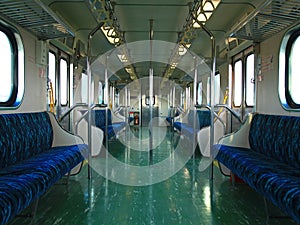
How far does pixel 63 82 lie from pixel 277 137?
400 centimetres

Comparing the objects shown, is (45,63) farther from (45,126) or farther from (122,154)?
(122,154)

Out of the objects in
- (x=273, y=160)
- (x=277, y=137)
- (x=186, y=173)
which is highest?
(x=277, y=137)

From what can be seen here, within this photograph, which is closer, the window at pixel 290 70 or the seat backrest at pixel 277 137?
the seat backrest at pixel 277 137

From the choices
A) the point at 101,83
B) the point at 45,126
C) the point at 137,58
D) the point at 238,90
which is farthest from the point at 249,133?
the point at 101,83

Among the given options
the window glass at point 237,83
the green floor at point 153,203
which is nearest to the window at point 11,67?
the green floor at point 153,203

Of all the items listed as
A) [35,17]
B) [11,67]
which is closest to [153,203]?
[11,67]

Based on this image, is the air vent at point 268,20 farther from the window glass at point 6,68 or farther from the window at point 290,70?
the window glass at point 6,68

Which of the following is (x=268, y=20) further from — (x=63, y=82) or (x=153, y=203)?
(x=63, y=82)

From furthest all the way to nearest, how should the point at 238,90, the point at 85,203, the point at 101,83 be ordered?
the point at 101,83 → the point at 238,90 → the point at 85,203

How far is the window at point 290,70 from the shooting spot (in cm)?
338

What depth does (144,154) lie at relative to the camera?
19.8 ft

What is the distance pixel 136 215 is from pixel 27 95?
2058 millimetres

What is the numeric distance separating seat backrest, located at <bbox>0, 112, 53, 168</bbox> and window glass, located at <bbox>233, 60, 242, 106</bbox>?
3.68m

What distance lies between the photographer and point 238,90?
5824 millimetres
